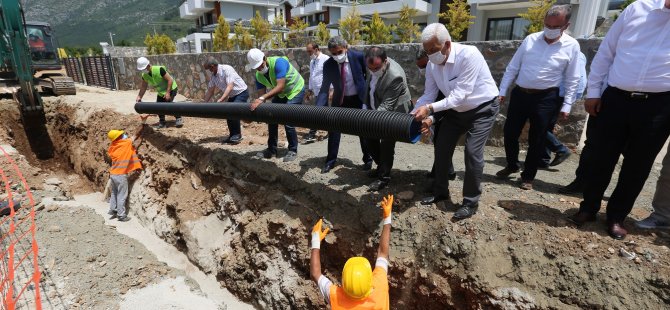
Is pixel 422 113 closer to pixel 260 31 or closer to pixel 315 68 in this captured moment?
pixel 315 68

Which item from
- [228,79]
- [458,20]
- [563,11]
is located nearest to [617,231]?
[563,11]

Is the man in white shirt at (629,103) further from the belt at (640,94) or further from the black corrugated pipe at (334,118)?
the black corrugated pipe at (334,118)

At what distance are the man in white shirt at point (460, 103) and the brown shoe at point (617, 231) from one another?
0.99 m

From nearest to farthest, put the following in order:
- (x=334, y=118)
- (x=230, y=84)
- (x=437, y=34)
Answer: (x=437, y=34), (x=334, y=118), (x=230, y=84)

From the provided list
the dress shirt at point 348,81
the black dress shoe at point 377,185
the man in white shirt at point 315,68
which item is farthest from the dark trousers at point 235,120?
the black dress shoe at point 377,185

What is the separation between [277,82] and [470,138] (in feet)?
9.07

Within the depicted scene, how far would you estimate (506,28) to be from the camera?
16.3 metres

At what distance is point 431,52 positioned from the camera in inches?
109

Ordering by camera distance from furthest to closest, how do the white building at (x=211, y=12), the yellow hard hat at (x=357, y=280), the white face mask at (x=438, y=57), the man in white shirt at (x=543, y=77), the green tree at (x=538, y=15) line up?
the white building at (x=211, y=12) → the green tree at (x=538, y=15) → the man in white shirt at (x=543, y=77) → the white face mask at (x=438, y=57) → the yellow hard hat at (x=357, y=280)

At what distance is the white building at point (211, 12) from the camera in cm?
3331

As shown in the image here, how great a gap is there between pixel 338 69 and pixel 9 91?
1083 cm

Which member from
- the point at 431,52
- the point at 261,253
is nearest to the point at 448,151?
the point at 431,52

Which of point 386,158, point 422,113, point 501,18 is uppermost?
point 501,18

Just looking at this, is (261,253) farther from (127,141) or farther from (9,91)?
(9,91)
